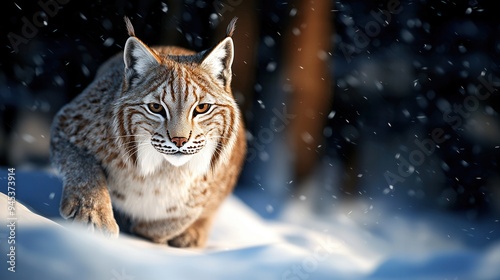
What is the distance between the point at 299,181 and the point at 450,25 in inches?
32.6

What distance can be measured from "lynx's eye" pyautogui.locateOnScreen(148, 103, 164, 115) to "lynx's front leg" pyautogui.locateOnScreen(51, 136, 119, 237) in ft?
0.85

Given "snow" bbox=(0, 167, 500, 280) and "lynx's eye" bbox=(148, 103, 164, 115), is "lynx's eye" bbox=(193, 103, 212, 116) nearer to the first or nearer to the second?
"lynx's eye" bbox=(148, 103, 164, 115)

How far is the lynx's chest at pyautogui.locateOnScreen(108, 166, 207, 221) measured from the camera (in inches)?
69.3

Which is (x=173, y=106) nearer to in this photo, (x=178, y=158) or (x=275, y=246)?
(x=178, y=158)

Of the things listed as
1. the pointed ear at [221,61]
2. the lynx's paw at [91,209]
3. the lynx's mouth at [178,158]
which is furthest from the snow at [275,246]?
the pointed ear at [221,61]

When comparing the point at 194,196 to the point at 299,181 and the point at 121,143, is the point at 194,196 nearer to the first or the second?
the point at 121,143

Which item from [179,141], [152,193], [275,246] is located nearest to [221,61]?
[179,141]

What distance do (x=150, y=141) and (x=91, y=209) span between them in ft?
0.84

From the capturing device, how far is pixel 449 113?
2.22 meters

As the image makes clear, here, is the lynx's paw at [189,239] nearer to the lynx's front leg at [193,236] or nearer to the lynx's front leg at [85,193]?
the lynx's front leg at [193,236]

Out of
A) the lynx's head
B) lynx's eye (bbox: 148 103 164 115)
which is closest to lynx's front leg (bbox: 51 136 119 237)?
the lynx's head

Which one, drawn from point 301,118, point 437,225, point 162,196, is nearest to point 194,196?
point 162,196

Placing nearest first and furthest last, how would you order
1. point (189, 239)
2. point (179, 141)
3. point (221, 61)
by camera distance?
point (179, 141)
point (221, 61)
point (189, 239)

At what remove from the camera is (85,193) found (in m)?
1.67
